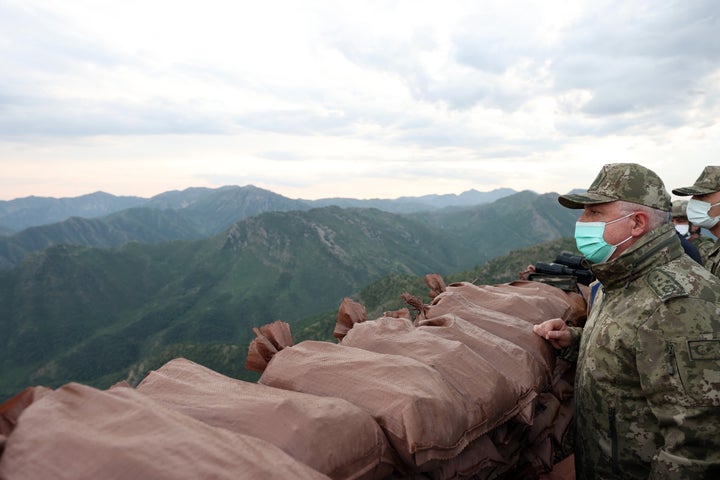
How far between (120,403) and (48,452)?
280 millimetres

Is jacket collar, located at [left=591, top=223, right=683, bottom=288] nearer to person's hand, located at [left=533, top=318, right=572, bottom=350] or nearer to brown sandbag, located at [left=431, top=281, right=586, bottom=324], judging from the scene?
person's hand, located at [left=533, top=318, right=572, bottom=350]

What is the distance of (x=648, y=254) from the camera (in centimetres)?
240

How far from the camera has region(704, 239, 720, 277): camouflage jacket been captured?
191 inches

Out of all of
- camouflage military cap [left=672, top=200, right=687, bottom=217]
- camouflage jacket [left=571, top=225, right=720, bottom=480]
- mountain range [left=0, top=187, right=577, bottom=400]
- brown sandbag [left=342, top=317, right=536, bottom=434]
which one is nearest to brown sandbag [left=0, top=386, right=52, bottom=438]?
brown sandbag [left=342, top=317, right=536, bottom=434]

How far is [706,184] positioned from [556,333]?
303cm

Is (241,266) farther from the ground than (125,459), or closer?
closer

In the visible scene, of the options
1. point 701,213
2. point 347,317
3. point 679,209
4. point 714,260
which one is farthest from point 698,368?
point 679,209

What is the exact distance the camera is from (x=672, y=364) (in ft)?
6.89

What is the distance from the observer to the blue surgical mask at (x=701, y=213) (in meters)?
4.64

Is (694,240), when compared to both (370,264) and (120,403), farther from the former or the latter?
(370,264)

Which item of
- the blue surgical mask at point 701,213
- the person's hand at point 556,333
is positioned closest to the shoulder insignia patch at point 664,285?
the person's hand at point 556,333

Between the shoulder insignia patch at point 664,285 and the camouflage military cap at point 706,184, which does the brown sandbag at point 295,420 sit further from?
the camouflage military cap at point 706,184

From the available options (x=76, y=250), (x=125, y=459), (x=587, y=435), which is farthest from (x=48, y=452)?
(x=76, y=250)

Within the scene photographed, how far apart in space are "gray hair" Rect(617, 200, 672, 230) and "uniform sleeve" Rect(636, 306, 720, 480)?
516 mm
